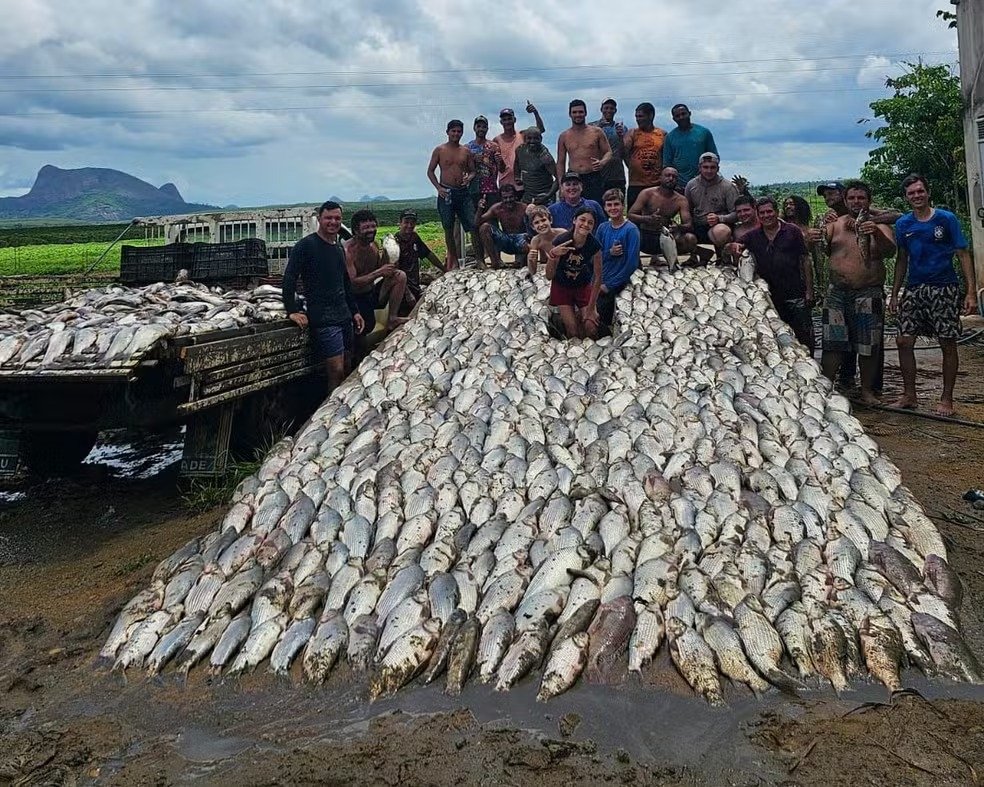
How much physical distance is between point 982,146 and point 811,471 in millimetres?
10957

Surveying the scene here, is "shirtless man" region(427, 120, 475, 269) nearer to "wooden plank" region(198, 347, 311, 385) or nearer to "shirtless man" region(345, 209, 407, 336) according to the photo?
"shirtless man" region(345, 209, 407, 336)

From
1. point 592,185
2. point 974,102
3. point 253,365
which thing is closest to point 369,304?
point 253,365

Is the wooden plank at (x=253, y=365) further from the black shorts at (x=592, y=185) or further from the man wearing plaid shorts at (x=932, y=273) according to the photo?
the man wearing plaid shorts at (x=932, y=273)

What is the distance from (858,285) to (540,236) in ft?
11.8

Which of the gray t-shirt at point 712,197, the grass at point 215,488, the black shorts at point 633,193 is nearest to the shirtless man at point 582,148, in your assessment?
the black shorts at point 633,193

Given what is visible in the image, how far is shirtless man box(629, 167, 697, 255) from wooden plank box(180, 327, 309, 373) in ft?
15.6

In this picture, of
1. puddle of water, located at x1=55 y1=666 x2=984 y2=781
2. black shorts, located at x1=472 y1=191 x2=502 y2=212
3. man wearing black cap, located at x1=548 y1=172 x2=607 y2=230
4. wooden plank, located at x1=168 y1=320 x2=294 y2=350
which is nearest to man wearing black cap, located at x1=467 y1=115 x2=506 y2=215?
black shorts, located at x1=472 y1=191 x2=502 y2=212

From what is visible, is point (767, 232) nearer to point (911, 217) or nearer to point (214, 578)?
point (911, 217)

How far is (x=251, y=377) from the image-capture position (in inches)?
268

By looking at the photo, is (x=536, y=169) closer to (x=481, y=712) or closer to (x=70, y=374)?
(x=70, y=374)

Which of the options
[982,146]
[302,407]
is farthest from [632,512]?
[982,146]

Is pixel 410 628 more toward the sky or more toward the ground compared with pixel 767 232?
more toward the ground

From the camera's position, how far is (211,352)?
6.21 m

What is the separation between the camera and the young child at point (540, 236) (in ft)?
29.1
